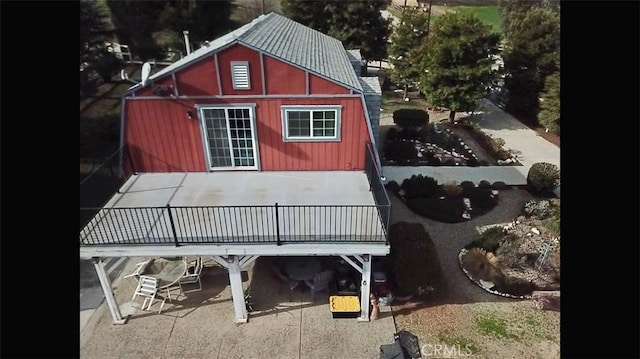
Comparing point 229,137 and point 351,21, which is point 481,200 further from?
point 351,21

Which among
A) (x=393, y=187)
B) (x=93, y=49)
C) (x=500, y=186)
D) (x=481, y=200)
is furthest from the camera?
(x=93, y=49)

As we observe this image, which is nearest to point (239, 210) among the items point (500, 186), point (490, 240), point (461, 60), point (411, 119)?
point (490, 240)

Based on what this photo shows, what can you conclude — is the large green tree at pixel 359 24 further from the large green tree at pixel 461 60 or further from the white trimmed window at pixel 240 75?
the white trimmed window at pixel 240 75

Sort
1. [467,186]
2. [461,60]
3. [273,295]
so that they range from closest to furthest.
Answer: [273,295], [467,186], [461,60]

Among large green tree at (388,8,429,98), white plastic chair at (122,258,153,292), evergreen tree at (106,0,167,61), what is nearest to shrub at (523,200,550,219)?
white plastic chair at (122,258,153,292)

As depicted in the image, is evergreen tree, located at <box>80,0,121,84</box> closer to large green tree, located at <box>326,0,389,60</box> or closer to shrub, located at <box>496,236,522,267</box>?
large green tree, located at <box>326,0,389,60</box>
